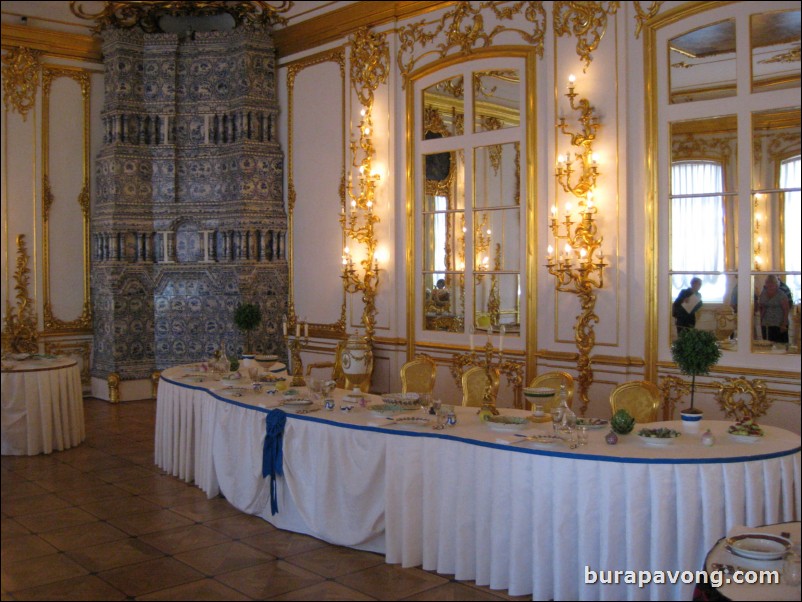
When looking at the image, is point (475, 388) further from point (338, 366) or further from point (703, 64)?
point (703, 64)

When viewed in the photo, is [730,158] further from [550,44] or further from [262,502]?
[262,502]

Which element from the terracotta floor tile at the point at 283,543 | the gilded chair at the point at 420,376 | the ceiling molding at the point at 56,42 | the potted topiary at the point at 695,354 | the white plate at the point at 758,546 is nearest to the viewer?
the white plate at the point at 758,546

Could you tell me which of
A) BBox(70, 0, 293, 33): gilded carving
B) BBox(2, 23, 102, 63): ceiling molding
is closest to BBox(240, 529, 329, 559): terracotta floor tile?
BBox(70, 0, 293, 33): gilded carving

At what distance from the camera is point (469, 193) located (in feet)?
26.3

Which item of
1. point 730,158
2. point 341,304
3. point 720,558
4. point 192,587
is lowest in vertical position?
point 192,587

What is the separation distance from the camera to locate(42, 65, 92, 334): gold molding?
1009cm

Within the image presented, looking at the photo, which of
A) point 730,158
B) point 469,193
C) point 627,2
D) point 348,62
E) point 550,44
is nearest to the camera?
point 730,158

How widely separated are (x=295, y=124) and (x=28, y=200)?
3455 millimetres

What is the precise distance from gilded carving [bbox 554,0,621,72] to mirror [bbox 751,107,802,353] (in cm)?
152

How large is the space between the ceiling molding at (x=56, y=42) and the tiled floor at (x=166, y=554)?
6012 millimetres

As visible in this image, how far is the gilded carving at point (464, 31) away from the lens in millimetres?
7250

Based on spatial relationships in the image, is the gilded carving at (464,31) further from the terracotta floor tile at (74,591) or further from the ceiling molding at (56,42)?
the terracotta floor tile at (74,591)

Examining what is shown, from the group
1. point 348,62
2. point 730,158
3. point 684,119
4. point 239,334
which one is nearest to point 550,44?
point 684,119

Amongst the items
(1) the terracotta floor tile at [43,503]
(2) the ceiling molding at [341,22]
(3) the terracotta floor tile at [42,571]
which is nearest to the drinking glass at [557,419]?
(3) the terracotta floor tile at [42,571]
